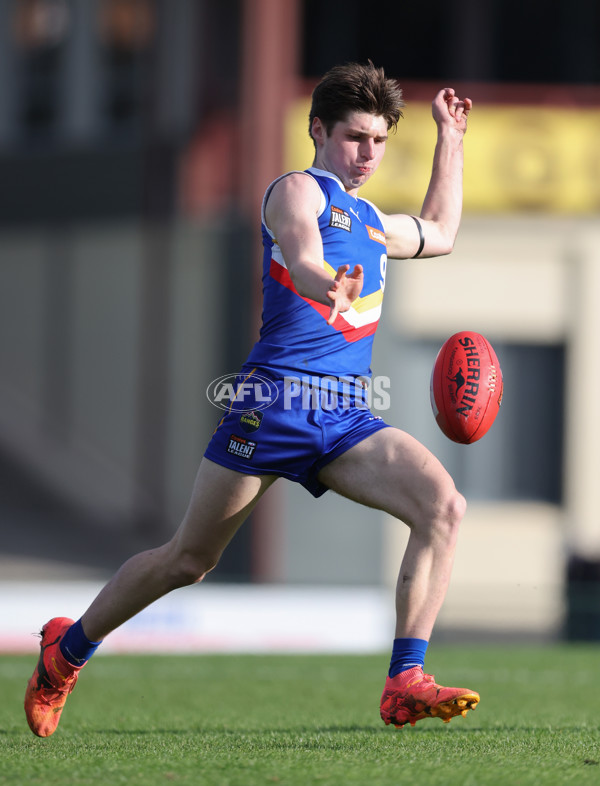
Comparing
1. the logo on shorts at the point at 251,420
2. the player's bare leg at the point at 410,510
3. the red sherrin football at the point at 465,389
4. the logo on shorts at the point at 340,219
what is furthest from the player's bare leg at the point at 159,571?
the logo on shorts at the point at 340,219

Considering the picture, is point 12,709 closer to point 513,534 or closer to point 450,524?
point 450,524

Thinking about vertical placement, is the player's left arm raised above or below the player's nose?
below

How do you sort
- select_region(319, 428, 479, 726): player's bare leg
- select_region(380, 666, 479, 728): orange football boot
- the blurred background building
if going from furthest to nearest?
the blurred background building < select_region(319, 428, 479, 726): player's bare leg < select_region(380, 666, 479, 728): orange football boot

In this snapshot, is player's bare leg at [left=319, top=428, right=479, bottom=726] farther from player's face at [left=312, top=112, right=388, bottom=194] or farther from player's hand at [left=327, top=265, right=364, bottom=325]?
player's face at [left=312, top=112, right=388, bottom=194]

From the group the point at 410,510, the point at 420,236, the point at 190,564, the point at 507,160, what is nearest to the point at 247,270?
the point at 507,160

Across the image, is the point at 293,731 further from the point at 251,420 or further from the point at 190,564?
the point at 251,420

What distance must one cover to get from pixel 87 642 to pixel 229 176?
39.3ft

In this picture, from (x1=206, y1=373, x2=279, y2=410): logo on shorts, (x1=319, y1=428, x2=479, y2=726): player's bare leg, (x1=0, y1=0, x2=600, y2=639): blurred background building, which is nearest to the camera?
(x1=319, y1=428, x2=479, y2=726): player's bare leg

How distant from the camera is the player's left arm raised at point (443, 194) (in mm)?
5223

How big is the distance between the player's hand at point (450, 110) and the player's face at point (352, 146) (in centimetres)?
62

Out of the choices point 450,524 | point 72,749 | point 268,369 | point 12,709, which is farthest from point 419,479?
point 12,709

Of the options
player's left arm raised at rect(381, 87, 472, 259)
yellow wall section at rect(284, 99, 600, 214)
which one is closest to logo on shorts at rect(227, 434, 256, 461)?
player's left arm raised at rect(381, 87, 472, 259)

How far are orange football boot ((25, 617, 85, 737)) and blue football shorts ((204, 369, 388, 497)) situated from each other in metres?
1.00

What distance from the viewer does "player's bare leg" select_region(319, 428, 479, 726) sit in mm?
4574
